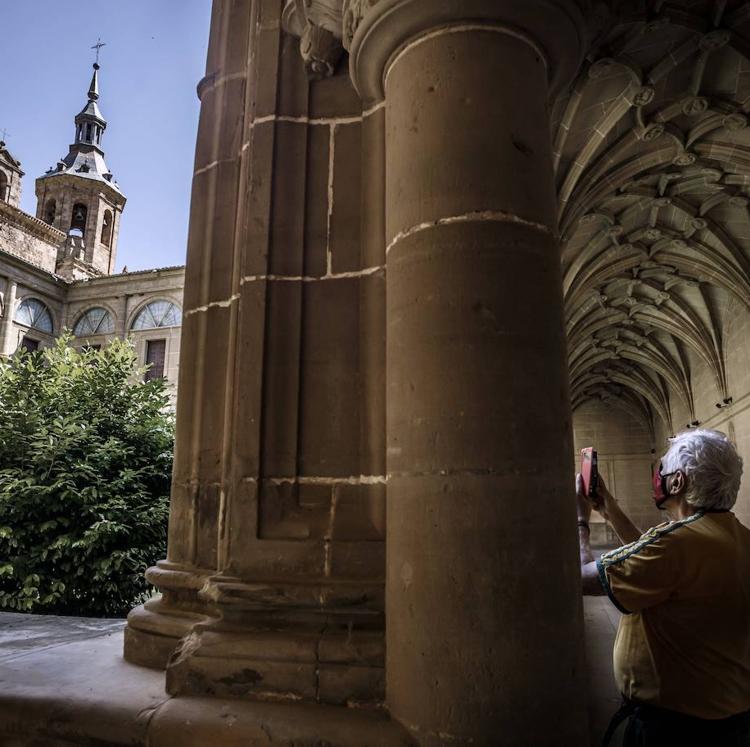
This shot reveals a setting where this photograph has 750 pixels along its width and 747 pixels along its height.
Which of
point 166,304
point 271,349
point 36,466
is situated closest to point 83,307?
point 166,304

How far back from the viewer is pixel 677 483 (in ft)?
4.84

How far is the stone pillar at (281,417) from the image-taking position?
1727 mm

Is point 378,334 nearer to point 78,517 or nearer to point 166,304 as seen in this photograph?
point 78,517

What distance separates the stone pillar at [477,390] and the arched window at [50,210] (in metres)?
35.8

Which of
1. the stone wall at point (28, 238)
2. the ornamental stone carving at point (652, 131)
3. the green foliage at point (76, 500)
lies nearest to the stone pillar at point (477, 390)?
the green foliage at point (76, 500)

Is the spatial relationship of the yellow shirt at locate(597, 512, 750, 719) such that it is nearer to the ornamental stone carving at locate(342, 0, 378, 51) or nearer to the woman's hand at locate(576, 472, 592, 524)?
the woman's hand at locate(576, 472, 592, 524)

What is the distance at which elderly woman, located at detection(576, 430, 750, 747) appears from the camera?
132 centimetres

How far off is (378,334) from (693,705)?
48.6 inches

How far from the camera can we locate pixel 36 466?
6.62 meters

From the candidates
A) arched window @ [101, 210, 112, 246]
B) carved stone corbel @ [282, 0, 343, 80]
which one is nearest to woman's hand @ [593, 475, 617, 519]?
carved stone corbel @ [282, 0, 343, 80]

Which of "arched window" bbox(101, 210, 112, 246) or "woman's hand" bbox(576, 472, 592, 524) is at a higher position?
"arched window" bbox(101, 210, 112, 246)

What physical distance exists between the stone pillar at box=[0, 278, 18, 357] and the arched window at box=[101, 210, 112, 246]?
11.9 metres

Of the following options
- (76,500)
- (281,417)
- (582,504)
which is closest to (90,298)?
(76,500)

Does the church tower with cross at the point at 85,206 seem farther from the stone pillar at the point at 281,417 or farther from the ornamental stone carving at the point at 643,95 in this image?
the stone pillar at the point at 281,417
